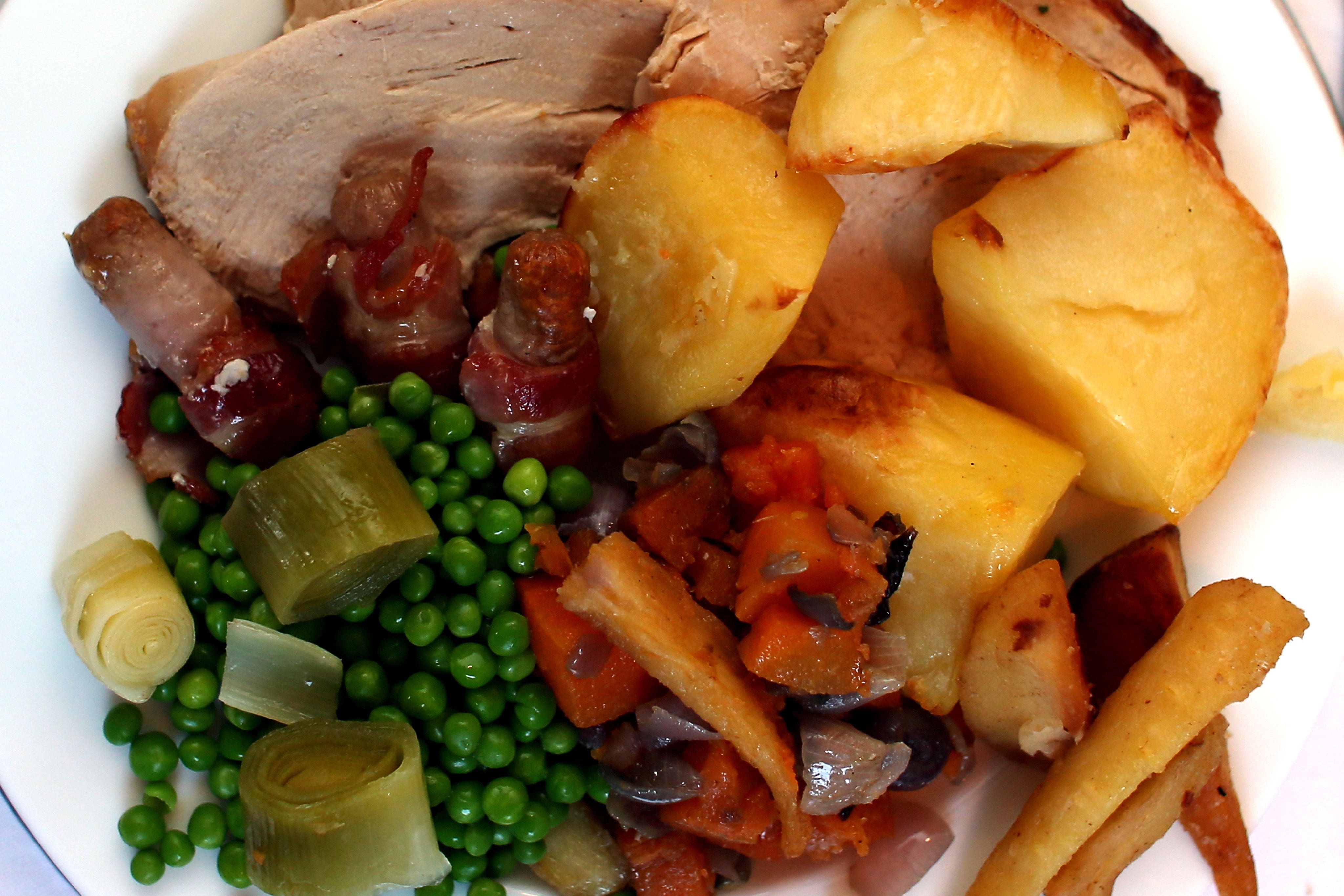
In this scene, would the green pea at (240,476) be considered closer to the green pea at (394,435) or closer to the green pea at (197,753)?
the green pea at (394,435)

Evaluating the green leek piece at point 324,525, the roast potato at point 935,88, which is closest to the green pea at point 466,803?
the green leek piece at point 324,525

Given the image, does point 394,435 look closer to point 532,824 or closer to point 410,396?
point 410,396

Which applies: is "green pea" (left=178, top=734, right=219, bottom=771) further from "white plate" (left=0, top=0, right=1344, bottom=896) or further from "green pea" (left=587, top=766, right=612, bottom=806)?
"green pea" (left=587, top=766, right=612, bottom=806)

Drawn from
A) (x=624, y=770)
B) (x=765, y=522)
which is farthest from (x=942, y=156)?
(x=624, y=770)

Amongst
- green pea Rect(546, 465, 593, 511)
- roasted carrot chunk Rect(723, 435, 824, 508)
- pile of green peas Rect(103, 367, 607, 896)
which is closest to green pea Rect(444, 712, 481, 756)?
pile of green peas Rect(103, 367, 607, 896)

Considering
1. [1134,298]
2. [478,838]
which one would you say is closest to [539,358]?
[478,838]

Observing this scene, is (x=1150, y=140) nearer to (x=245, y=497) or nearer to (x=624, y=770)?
(x=624, y=770)
